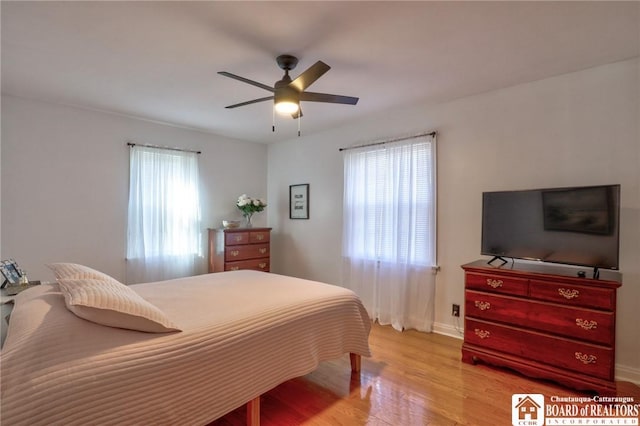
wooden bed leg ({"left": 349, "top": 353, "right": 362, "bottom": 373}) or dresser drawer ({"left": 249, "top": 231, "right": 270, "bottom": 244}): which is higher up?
dresser drawer ({"left": 249, "top": 231, "right": 270, "bottom": 244})

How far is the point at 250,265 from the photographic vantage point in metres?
4.48

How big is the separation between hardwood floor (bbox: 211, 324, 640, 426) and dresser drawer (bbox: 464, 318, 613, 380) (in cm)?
19

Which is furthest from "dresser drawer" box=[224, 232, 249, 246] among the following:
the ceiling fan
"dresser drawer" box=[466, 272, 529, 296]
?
"dresser drawer" box=[466, 272, 529, 296]

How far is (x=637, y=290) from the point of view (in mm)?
2367

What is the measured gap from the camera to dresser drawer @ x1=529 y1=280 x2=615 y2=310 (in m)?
2.13

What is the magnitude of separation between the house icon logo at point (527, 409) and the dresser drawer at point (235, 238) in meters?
3.41

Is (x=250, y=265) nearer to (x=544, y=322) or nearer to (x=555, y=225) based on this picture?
(x=544, y=322)

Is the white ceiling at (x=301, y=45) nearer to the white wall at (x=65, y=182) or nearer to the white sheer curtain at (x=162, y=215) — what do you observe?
the white wall at (x=65, y=182)

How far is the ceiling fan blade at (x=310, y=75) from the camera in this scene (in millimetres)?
1912

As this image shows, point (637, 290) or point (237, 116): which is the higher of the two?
point (237, 116)

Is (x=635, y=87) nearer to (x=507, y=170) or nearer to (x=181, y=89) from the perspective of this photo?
(x=507, y=170)

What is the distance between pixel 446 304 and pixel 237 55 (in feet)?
10.2

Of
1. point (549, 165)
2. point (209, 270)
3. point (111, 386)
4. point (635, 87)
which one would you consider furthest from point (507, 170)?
point (209, 270)

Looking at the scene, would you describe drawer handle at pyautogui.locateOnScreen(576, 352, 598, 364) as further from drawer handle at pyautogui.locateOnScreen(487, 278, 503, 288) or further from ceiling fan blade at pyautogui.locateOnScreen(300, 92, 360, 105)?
ceiling fan blade at pyautogui.locateOnScreen(300, 92, 360, 105)
